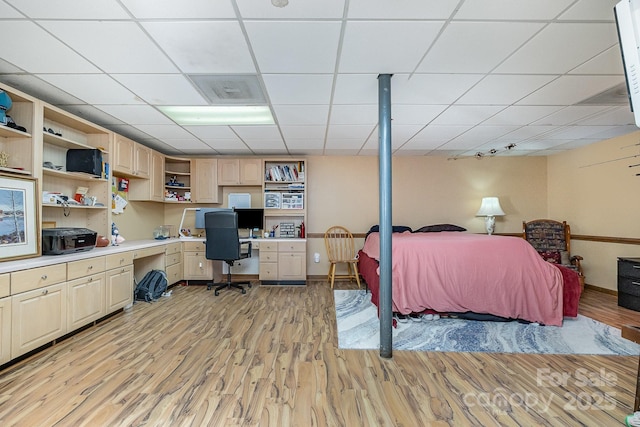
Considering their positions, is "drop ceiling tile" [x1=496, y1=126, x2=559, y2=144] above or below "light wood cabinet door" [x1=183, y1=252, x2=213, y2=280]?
above

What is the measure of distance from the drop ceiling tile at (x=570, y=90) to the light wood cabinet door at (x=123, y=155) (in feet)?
15.8

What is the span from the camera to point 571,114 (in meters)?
3.21

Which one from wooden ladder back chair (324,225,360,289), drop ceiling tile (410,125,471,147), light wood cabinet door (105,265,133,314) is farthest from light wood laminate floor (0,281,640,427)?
drop ceiling tile (410,125,471,147)

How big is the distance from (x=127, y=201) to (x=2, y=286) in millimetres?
2461

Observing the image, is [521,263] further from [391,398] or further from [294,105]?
[294,105]

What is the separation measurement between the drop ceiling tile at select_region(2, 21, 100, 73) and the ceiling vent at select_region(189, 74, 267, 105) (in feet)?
2.69

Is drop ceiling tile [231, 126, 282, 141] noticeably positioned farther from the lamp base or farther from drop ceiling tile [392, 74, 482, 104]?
the lamp base

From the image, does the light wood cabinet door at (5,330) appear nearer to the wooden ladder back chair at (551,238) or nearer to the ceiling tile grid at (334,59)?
the ceiling tile grid at (334,59)

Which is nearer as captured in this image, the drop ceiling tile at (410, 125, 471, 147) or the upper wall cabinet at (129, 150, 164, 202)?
the drop ceiling tile at (410, 125, 471, 147)

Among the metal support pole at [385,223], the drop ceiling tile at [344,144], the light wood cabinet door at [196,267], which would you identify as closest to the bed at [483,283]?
the metal support pole at [385,223]

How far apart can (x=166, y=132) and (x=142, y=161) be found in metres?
0.73

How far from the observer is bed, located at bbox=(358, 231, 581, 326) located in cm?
290

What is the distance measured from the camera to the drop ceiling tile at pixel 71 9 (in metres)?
1.59

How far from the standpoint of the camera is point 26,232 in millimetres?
2422
